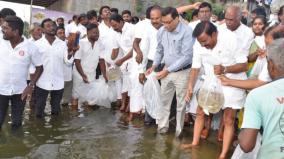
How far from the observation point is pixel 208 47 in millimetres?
5613

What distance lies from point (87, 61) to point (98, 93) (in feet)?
2.19

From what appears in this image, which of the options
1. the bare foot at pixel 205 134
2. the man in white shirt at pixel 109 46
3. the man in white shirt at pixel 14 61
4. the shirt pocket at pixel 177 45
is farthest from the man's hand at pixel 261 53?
the man in white shirt at pixel 109 46

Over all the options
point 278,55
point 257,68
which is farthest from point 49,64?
point 278,55

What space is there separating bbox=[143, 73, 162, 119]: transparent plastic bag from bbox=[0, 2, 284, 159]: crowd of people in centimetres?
10

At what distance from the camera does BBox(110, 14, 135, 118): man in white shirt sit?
809cm

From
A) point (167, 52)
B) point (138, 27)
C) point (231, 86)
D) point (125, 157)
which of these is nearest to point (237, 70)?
point (231, 86)

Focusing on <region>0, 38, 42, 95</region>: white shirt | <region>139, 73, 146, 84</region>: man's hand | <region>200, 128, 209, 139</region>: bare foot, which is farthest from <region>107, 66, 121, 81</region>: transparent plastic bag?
<region>200, 128, 209, 139</region>: bare foot

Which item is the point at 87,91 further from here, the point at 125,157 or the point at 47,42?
the point at 125,157

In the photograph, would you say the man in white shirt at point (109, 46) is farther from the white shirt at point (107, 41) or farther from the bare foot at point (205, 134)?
the bare foot at point (205, 134)

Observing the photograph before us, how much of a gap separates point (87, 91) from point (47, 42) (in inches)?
57.4

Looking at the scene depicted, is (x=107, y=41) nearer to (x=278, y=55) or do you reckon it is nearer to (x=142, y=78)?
(x=142, y=78)

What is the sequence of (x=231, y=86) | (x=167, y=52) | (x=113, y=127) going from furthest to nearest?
(x=113, y=127), (x=167, y=52), (x=231, y=86)

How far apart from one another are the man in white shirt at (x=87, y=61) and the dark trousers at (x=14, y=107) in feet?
6.32

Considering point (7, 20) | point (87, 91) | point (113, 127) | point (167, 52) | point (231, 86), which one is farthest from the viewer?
point (87, 91)
